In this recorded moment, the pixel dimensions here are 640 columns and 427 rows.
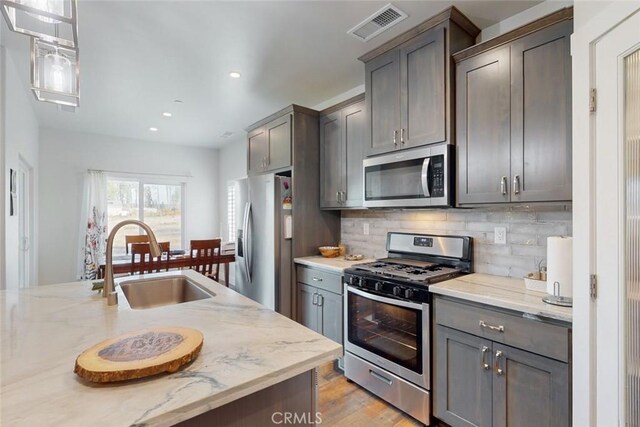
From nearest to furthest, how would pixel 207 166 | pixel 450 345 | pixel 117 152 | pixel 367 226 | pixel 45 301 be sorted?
pixel 45 301 → pixel 450 345 → pixel 367 226 → pixel 117 152 → pixel 207 166

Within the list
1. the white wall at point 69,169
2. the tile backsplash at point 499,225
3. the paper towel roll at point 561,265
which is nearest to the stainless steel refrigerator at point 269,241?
the tile backsplash at point 499,225

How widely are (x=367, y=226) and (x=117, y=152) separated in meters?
4.60

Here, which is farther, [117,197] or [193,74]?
[117,197]

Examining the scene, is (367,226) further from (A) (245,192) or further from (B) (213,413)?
(B) (213,413)

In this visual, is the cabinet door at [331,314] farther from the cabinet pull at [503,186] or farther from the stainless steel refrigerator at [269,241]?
the cabinet pull at [503,186]

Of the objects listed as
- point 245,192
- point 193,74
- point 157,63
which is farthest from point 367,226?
point 157,63

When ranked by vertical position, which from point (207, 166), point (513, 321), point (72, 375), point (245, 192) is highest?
point (207, 166)

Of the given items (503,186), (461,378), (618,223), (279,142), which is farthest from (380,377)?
(279,142)

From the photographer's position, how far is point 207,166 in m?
6.14

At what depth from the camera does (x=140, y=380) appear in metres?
0.80

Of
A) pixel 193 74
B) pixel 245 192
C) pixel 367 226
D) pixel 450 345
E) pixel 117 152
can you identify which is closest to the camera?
pixel 450 345

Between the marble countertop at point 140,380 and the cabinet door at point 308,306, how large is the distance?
1.44 meters

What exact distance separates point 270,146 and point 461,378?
274 cm

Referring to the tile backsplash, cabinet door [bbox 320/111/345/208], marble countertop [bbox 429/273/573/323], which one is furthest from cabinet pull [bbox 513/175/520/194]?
cabinet door [bbox 320/111/345/208]
